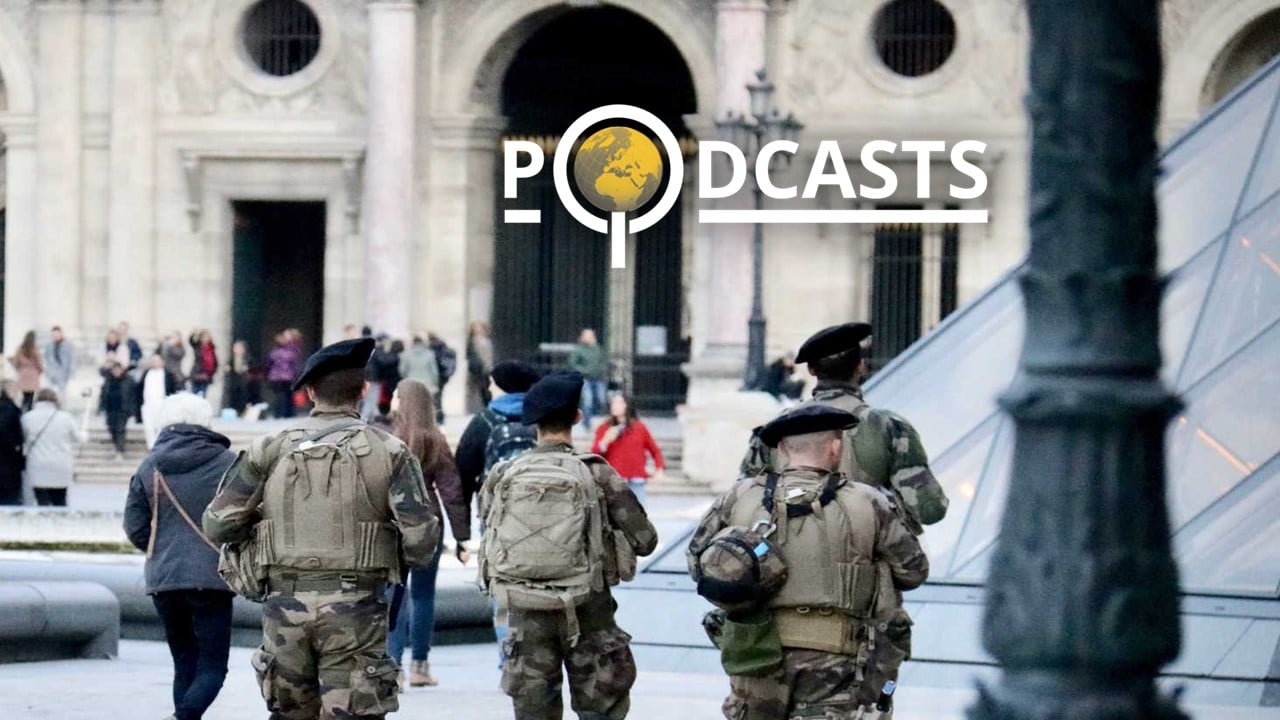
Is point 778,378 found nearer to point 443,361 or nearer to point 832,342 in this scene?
point 443,361

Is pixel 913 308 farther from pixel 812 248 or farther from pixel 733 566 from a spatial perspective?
pixel 733 566

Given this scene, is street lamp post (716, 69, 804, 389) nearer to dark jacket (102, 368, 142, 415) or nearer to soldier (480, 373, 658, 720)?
dark jacket (102, 368, 142, 415)

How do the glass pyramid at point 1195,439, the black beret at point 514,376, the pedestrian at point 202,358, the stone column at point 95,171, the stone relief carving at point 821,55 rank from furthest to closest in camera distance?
the stone column at point 95,171
the pedestrian at point 202,358
the stone relief carving at point 821,55
the glass pyramid at point 1195,439
the black beret at point 514,376

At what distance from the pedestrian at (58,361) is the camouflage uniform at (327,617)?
23571 millimetres

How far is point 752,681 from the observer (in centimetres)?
650

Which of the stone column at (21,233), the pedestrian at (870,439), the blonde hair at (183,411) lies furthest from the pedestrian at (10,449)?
the stone column at (21,233)

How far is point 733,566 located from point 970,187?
2440cm

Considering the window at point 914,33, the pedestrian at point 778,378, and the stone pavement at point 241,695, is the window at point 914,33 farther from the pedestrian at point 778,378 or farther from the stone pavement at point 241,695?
the stone pavement at point 241,695

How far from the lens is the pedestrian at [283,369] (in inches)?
1229

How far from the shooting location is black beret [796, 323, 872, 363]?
25.8 feet

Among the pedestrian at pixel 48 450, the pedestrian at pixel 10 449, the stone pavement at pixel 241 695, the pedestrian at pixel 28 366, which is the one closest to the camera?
the stone pavement at pixel 241 695

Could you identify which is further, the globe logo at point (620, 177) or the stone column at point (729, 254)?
the globe logo at point (620, 177)

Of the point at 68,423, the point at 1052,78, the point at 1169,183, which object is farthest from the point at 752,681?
the point at 68,423

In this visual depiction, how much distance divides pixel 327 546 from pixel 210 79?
25.9 meters
